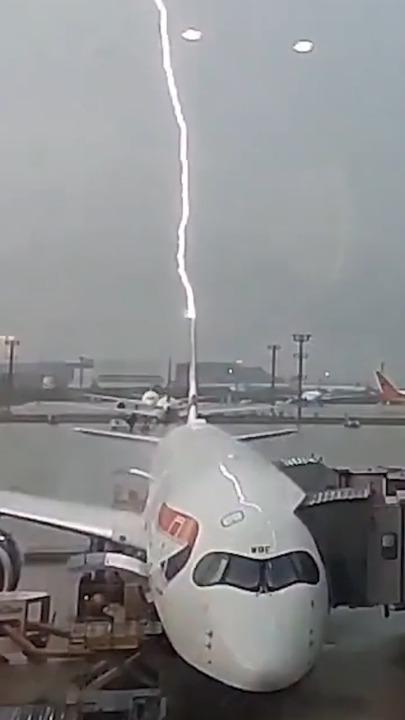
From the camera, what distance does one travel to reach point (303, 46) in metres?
2.85

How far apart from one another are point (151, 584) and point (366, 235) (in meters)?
1.53

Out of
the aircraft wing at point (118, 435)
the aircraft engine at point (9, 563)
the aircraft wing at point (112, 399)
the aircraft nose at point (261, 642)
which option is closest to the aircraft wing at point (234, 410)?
the aircraft wing at point (118, 435)

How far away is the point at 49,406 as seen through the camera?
12.9ft

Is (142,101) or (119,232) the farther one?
(119,232)

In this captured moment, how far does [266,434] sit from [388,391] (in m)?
0.55

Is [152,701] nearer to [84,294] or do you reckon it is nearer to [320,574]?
[320,574]

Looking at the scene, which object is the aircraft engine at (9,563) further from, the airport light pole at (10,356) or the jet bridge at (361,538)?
the jet bridge at (361,538)

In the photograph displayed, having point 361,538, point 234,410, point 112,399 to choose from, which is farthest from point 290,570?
point 112,399

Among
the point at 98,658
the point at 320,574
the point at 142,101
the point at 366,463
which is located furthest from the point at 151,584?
the point at 142,101

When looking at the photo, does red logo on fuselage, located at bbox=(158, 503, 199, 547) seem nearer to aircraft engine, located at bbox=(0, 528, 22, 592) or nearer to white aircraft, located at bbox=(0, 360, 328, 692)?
white aircraft, located at bbox=(0, 360, 328, 692)

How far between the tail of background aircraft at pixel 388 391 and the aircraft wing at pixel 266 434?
1.47 feet

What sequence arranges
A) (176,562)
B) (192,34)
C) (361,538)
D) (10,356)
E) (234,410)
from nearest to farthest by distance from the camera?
(176,562), (361,538), (192,34), (10,356), (234,410)

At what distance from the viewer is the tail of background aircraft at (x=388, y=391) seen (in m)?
3.59

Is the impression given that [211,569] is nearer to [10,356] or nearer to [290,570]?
[290,570]
